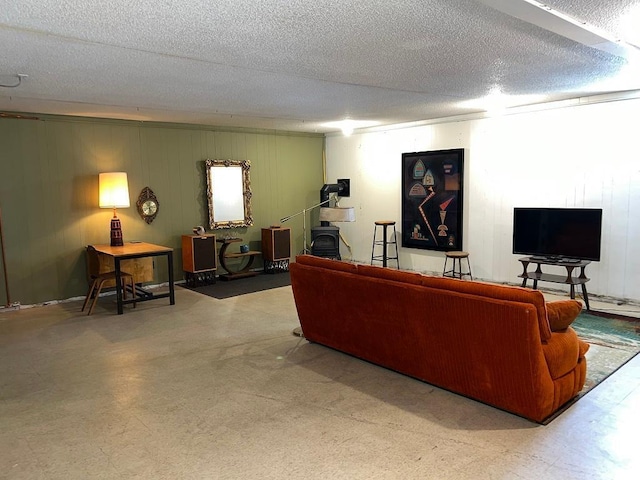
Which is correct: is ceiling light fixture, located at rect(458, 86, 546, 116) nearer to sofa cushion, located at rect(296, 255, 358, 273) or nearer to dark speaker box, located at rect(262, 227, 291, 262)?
sofa cushion, located at rect(296, 255, 358, 273)

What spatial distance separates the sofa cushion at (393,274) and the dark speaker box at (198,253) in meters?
3.87

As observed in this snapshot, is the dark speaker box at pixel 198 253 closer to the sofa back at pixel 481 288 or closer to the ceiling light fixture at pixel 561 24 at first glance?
the sofa back at pixel 481 288

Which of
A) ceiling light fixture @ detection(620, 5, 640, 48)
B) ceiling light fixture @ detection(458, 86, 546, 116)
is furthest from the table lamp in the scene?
ceiling light fixture @ detection(620, 5, 640, 48)

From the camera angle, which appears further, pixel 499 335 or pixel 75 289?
pixel 75 289

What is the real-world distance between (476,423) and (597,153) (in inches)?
163

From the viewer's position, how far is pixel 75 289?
6.49 m

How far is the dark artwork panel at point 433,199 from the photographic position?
7.14m

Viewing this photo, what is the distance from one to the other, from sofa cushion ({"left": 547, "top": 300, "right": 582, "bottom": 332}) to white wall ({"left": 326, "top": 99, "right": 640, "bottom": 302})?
10.1ft

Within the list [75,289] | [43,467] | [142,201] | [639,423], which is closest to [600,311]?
[639,423]

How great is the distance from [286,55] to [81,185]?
4191 mm

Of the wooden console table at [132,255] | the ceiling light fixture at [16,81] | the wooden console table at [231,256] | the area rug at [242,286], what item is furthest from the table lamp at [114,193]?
the ceiling light fixture at [16,81]

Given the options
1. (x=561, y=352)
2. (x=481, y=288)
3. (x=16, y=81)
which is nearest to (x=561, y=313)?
(x=561, y=352)

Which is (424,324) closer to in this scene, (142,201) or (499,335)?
(499,335)

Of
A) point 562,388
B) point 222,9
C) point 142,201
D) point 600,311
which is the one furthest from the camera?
point 142,201
